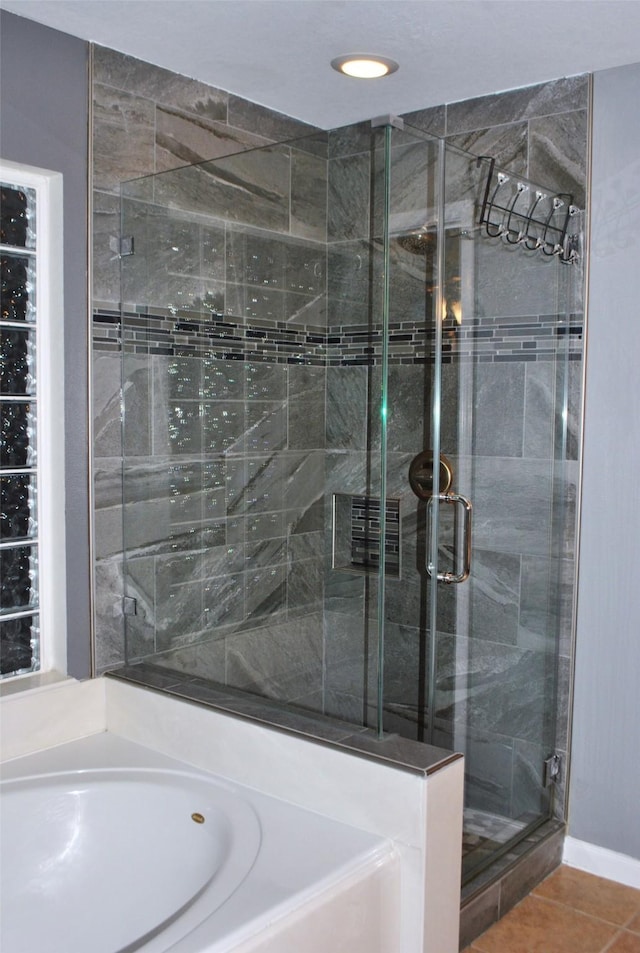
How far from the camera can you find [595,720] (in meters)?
2.84

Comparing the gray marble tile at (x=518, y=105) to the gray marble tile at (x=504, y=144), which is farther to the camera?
the gray marble tile at (x=504, y=144)

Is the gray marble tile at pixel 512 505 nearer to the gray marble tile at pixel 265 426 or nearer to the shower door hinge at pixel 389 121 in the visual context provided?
the gray marble tile at pixel 265 426

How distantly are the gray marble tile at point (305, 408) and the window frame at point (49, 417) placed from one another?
66 cm

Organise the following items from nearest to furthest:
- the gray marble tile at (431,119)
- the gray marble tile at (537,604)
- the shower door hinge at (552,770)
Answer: the gray marble tile at (537,604)
the shower door hinge at (552,770)
the gray marble tile at (431,119)

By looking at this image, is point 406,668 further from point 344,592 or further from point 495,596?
point 495,596

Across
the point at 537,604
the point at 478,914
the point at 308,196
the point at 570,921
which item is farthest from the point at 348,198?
the point at 570,921

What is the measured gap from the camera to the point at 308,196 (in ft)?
8.55

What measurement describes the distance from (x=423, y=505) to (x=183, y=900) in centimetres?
111

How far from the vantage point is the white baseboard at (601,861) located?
2768mm

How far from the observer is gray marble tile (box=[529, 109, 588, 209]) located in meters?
2.76

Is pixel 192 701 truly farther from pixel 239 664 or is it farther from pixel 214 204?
pixel 214 204

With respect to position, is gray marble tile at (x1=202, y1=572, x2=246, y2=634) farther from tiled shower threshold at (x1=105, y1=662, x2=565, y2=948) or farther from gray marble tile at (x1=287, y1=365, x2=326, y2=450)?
gray marble tile at (x1=287, y1=365, x2=326, y2=450)

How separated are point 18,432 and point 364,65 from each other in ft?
4.80

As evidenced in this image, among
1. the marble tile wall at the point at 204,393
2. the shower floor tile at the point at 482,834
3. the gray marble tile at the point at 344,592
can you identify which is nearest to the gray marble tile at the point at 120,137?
the marble tile wall at the point at 204,393
